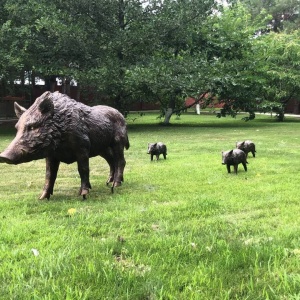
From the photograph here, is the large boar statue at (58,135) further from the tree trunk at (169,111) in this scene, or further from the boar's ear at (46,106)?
the tree trunk at (169,111)

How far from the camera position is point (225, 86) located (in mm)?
21812

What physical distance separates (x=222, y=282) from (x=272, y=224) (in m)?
1.72

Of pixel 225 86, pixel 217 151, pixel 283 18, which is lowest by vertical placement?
pixel 217 151

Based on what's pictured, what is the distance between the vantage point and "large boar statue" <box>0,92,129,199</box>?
17.2 ft

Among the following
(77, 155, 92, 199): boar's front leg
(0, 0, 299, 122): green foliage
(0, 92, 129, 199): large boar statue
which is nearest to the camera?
(0, 92, 129, 199): large boar statue

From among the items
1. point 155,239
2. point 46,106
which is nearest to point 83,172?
point 46,106

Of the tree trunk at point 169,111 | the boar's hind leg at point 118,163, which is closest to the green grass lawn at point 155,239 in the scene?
the boar's hind leg at point 118,163

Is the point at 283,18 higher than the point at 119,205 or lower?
higher

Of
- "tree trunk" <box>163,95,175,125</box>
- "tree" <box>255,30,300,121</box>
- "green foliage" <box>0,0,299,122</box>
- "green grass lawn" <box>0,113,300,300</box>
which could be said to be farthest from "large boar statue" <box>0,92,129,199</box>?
"tree" <box>255,30,300,121</box>

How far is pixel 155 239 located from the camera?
376 cm

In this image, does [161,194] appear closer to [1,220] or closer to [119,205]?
[119,205]

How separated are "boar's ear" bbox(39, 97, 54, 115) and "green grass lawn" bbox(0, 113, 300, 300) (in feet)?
4.39

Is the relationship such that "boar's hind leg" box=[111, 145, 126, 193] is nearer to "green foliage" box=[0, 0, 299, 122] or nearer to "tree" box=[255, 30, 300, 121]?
"green foliage" box=[0, 0, 299, 122]

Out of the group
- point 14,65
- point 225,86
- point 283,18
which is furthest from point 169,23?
point 283,18
